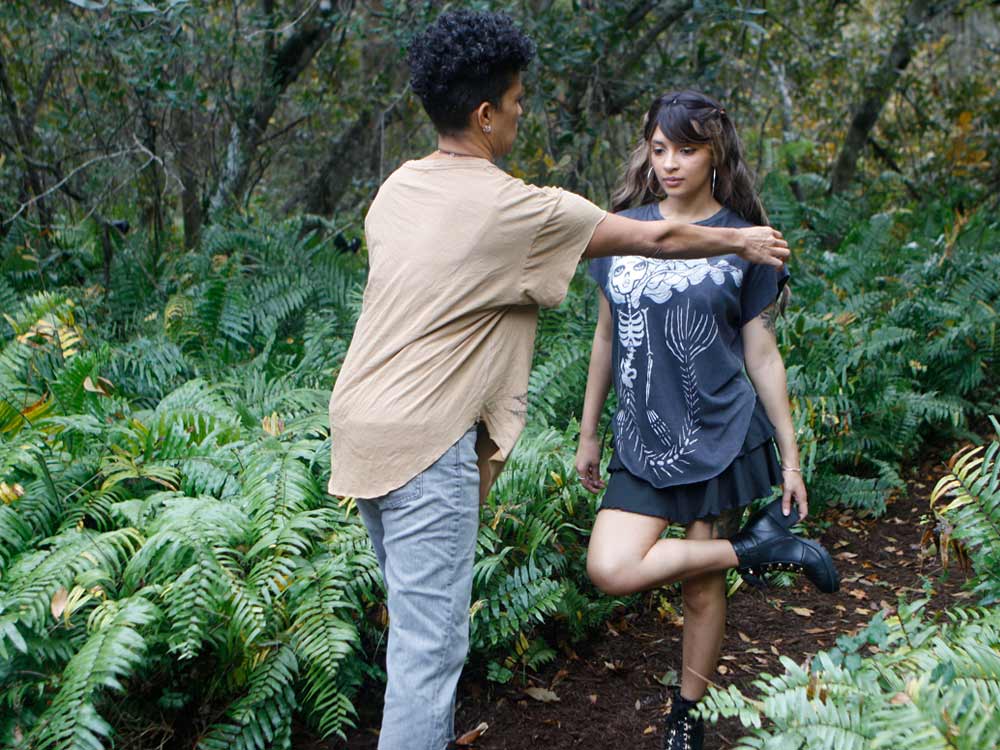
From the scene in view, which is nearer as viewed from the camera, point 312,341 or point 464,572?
point 464,572

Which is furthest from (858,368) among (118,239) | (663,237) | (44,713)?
(118,239)

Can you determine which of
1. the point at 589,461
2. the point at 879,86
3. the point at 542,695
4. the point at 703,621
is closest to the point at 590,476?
the point at 589,461

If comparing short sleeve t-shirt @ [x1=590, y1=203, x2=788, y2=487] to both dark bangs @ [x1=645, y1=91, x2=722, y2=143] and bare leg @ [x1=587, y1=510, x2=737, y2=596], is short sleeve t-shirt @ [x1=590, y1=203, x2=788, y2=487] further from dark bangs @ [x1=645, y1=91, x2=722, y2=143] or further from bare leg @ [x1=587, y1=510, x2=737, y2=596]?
dark bangs @ [x1=645, y1=91, x2=722, y2=143]

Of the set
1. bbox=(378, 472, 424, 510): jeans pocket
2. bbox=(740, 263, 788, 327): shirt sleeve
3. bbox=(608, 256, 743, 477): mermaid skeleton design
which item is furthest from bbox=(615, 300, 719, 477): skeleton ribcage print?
bbox=(378, 472, 424, 510): jeans pocket

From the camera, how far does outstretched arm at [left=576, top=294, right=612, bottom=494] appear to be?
10.8 feet

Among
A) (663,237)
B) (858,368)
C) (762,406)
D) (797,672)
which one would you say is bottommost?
(858,368)

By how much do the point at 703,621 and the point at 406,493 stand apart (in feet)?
3.98

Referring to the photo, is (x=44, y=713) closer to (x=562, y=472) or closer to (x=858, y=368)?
(x=562, y=472)

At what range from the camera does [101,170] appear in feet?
25.5

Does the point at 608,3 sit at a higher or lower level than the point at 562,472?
higher

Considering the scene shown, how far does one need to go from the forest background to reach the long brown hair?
1085mm

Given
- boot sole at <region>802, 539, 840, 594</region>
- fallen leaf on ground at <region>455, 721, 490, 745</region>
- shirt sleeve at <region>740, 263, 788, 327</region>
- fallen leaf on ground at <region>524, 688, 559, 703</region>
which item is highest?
shirt sleeve at <region>740, 263, 788, 327</region>

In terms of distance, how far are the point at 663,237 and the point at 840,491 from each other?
3.40 meters

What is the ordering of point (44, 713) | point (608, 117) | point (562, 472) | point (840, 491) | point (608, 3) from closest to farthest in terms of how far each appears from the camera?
point (44, 713), point (562, 472), point (840, 491), point (608, 3), point (608, 117)
